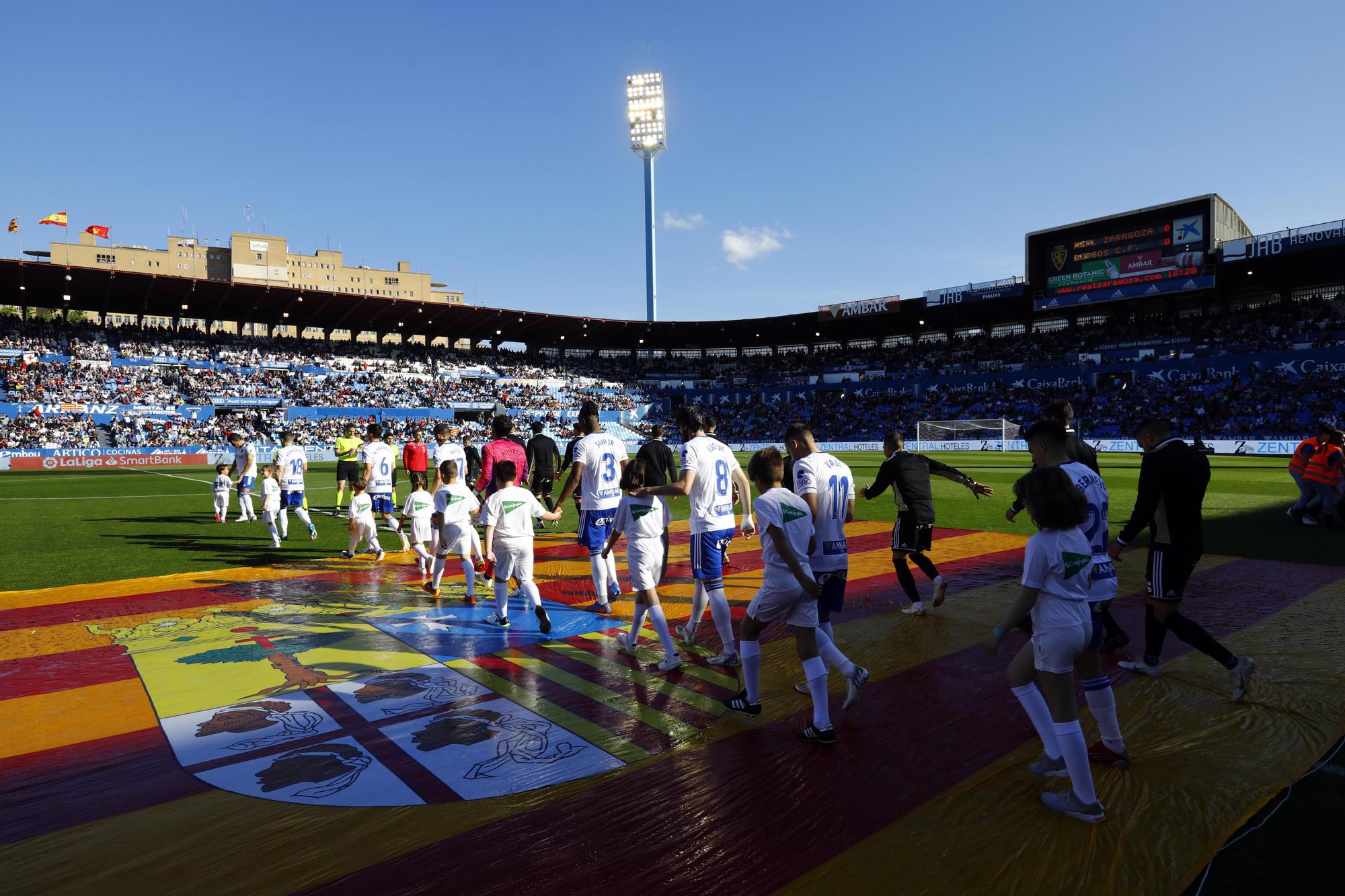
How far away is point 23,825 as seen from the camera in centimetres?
384

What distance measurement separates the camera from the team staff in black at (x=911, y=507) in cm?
760

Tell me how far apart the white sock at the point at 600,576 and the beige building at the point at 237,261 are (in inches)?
4528

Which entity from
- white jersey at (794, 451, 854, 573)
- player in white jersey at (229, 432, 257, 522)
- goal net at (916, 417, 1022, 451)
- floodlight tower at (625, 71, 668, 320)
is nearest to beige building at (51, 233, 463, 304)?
floodlight tower at (625, 71, 668, 320)

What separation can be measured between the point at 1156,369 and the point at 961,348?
18.0 meters

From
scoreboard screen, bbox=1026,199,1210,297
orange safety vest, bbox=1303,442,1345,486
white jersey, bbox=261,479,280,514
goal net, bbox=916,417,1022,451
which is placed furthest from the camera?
goal net, bbox=916,417,1022,451

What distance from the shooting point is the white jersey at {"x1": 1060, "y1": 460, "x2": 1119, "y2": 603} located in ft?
15.3

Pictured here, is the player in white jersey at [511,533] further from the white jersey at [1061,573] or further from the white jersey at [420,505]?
the white jersey at [1061,573]

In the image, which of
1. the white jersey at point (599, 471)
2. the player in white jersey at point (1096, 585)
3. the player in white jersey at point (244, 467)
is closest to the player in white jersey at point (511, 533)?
the white jersey at point (599, 471)

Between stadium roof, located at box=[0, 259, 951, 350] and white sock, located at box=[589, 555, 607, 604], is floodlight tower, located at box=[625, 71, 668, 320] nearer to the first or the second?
stadium roof, located at box=[0, 259, 951, 350]

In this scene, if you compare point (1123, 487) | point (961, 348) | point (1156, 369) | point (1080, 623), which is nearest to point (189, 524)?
point (1080, 623)

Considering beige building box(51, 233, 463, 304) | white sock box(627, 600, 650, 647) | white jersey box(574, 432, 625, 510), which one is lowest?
white sock box(627, 600, 650, 647)

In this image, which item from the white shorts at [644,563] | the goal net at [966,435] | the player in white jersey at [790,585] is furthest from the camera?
the goal net at [966,435]

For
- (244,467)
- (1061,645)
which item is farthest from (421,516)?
(1061,645)

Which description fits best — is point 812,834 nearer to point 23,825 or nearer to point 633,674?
point 633,674
